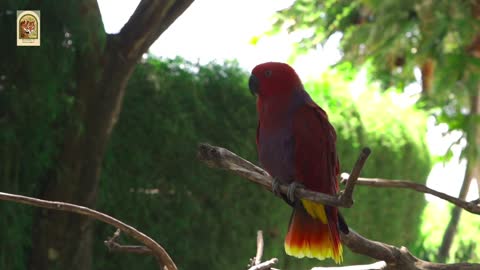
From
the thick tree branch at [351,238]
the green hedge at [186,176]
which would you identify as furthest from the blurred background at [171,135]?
the thick tree branch at [351,238]

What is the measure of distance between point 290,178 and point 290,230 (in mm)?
129

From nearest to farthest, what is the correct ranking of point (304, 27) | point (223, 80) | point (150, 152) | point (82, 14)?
point (82, 14) → point (150, 152) → point (223, 80) → point (304, 27)

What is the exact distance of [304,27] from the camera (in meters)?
5.09

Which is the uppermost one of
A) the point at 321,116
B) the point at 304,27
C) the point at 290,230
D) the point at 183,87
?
the point at 304,27

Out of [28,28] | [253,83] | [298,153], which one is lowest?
[298,153]

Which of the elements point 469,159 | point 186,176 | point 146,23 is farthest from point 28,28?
point 469,159

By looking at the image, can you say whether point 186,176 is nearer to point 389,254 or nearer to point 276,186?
point 389,254

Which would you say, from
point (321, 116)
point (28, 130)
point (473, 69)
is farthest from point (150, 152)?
point (321, 116)

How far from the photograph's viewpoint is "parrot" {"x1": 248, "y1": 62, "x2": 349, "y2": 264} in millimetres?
1283

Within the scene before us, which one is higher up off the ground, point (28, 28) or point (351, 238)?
point (28, 28)

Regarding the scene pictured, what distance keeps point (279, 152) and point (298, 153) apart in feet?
0.16

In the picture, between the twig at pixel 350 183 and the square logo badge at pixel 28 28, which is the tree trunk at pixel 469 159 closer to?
the square logo badge at pixel 28 28

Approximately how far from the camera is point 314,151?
135cm

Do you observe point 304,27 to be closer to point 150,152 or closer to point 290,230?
point 150,152
